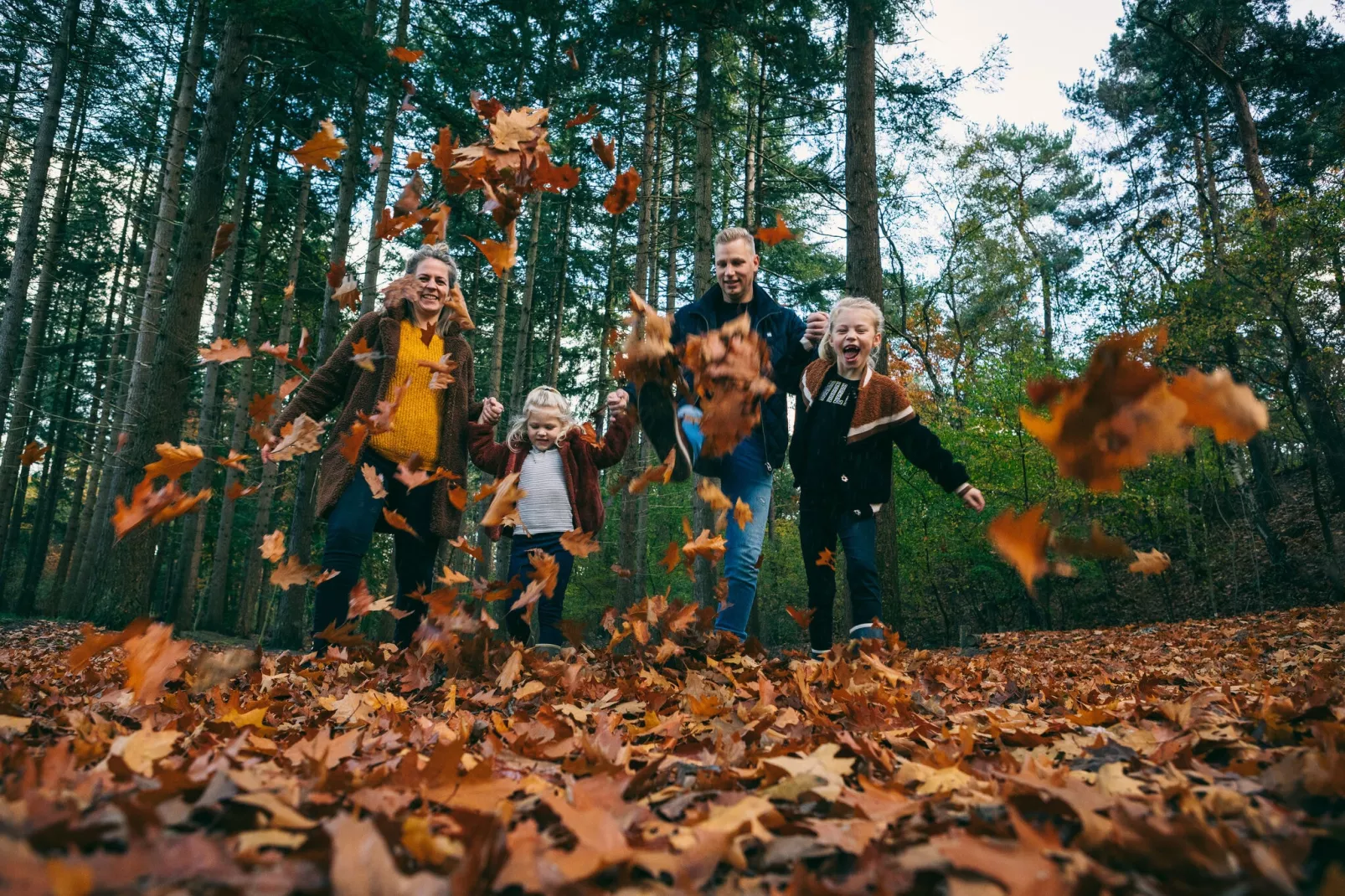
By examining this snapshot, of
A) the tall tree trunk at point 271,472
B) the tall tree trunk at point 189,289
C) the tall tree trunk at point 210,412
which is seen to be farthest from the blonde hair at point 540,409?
the tall tree trunk at point 271,472

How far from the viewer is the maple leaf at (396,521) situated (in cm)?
312

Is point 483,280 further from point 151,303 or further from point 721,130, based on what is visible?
point 721,130

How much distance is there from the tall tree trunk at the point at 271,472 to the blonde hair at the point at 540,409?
9055 mm

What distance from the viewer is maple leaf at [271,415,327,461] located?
2.92 m

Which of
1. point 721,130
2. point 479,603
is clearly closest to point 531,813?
point 479,603

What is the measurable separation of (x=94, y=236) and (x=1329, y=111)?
85.4ft

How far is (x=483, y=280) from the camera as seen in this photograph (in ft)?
51.7

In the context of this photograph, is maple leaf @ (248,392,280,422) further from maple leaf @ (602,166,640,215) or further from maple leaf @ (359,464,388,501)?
maple leaf @ (602,166,640,215)

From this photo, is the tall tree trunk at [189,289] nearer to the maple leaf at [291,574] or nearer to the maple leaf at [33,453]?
the maple leaf at [33,453]

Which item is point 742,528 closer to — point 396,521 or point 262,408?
point 396,521

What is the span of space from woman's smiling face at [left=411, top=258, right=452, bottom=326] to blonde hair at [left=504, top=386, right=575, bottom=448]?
793mm

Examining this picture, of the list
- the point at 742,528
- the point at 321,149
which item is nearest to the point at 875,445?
the point at 742,528

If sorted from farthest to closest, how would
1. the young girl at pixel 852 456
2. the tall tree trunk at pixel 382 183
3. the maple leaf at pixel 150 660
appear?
the tall tree trunk at pixel 382 183
the young girl at pixel 852 456
the maple leaf at pixel 150 660

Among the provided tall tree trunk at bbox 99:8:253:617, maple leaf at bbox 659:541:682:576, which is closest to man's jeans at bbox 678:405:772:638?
maple leaf at bbox 659:541:682:576
